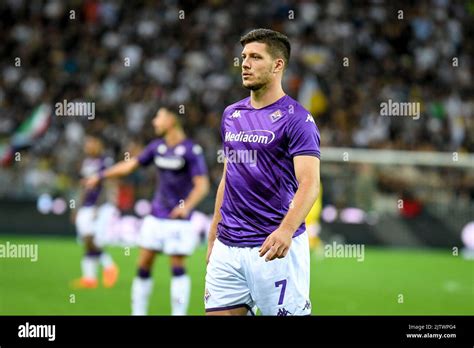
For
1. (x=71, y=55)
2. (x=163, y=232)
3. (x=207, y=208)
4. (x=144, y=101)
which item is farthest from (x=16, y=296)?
(x=71, y=55)

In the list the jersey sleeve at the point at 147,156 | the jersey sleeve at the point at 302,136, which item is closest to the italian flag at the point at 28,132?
the jersey sleeve at the point at 147,156

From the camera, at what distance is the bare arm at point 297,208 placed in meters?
5.21

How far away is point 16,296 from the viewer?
10906mm

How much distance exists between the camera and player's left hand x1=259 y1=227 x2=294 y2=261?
5.20 metres

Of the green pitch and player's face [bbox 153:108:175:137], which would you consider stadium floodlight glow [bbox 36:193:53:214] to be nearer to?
the green pitch

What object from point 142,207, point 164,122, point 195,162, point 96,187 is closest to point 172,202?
point 195,162

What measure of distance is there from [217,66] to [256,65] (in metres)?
15.4

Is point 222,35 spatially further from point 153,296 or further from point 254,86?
point 254,86

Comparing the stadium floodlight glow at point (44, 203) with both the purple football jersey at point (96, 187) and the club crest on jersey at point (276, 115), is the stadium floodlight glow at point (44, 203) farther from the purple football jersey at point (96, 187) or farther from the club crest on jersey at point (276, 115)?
the club crest on jersey at point (276, 115)

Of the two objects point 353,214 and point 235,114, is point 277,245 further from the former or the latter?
point 353,214

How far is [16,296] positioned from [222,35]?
1204 centimetres

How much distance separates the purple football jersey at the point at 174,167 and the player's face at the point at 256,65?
408 centimetres

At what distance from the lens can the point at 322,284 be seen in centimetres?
1296

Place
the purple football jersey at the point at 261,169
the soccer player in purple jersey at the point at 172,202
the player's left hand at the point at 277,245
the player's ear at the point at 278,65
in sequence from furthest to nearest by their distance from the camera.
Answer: the soccer player in purple jersey at the point at 172,202 → the player's ear at the point at 278,65 → the purple football jersey at the point at 261,169 → the player's left hand at the point at 277,245
